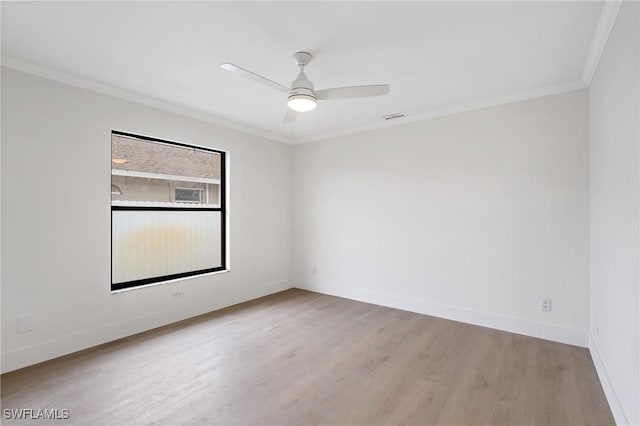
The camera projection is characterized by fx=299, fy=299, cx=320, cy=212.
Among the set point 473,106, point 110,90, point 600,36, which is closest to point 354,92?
point 600,36

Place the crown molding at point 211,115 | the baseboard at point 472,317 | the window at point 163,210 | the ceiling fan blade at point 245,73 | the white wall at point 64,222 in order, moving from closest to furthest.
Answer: the ceiling fan blade at point 245,73 < the white wall at point 64,222 < the crown molding at point 211,115 < the baseboard at point 472,317 < the window at point 163,210

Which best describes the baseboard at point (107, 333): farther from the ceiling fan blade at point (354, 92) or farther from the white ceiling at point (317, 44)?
the ceiling fan blade at point (354, 92)

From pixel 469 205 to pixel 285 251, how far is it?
9.91 feet

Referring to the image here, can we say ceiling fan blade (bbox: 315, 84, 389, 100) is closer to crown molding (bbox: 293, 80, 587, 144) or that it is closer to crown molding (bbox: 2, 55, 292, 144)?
crown molding (bbox: 293, 80, 587, 144)

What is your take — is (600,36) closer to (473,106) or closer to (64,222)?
(473,106)

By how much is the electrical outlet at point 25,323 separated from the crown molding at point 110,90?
2.15 m

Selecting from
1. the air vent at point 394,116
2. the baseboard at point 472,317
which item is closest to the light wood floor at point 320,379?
the baseboard at point 472,317

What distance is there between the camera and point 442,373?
250 cm

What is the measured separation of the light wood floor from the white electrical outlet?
1.13ft

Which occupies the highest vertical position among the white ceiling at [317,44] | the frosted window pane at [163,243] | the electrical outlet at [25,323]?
the white ceiling at [317,44]

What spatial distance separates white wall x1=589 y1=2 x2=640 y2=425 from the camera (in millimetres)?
1577

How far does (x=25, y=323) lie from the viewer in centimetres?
261

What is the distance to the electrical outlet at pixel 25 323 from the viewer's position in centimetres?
258

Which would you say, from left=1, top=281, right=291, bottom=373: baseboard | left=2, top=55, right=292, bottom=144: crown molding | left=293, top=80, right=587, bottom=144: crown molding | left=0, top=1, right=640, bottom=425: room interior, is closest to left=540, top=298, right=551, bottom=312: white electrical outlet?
left=0, top=1, right=640, bottom=425: room interior
